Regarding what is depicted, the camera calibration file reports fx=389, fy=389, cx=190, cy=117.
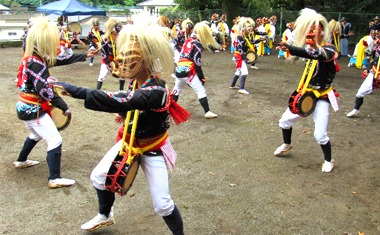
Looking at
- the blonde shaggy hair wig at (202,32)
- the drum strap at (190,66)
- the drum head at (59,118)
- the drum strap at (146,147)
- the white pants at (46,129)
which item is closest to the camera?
the drum strap at (146,147)

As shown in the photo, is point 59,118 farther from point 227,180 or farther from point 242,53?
point 242,53

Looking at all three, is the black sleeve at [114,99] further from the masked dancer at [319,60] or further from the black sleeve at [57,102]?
the masked dancer at [319,60]

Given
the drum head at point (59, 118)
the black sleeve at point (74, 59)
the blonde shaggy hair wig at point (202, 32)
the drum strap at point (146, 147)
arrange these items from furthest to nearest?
1. the blonde shaggy hair wig at point (202, 32)
2. the drum head at point (59, 118)
3. the black sleeve at point (74, 59)
4. the drum strap at point (146, 147)

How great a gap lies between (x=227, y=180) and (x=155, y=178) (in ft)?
6.63

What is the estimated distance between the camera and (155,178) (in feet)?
10.6

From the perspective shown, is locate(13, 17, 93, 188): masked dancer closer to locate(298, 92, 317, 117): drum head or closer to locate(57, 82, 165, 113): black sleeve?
locate(57, 82, 165, 113): black sleeve

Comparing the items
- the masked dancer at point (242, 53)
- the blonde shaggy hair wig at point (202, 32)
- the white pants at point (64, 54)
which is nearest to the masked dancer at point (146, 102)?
the white pants at point (64, 54)

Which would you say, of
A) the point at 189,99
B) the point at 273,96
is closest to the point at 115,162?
the point at 189,99

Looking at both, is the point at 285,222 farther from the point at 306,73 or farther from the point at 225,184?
the point at 306,73

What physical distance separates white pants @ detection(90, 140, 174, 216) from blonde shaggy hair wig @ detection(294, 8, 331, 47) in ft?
8.92

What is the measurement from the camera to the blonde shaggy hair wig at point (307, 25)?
4.88m

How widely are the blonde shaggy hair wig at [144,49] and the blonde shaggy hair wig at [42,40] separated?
5.88 feet

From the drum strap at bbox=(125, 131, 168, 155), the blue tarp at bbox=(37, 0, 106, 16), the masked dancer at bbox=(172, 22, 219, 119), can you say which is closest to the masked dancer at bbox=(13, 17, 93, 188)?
the drum strap at bbox=(125, 131, 168, 155)

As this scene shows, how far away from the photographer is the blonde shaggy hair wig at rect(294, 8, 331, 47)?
488 cm
